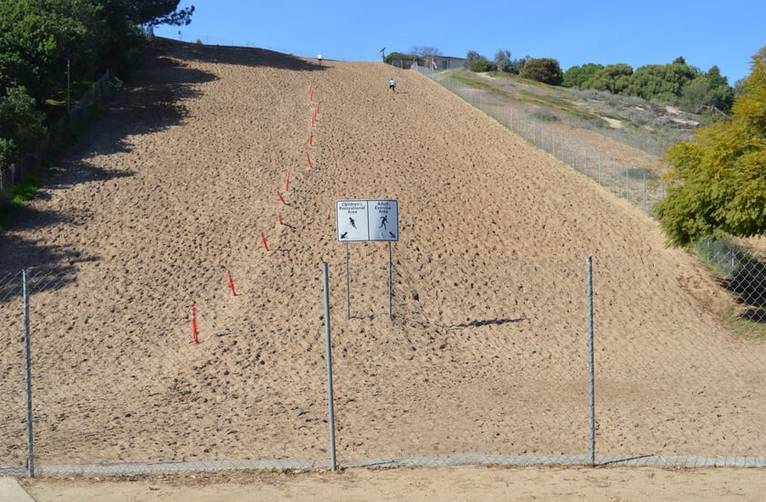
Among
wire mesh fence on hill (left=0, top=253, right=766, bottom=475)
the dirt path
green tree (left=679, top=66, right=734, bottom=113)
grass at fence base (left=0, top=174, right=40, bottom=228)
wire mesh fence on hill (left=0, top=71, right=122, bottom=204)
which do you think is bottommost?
wire mesh fence on hill (left=0, top=253, right=766, bottom=475)

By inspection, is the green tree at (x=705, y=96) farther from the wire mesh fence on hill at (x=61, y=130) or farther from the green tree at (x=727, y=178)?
the green tree at (x=727, y=178)

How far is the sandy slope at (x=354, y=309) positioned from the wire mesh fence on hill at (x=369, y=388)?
7 centimetres

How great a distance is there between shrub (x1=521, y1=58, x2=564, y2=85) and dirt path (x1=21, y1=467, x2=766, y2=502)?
3483 inches

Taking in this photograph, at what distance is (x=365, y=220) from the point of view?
17.7 metres

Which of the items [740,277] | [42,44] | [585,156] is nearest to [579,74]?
[585,156]

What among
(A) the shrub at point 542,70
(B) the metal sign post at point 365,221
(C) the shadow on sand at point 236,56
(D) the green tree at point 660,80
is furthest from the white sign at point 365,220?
(D) the green tree at point 660,80

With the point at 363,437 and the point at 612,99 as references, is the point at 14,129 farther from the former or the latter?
the point at 612,99

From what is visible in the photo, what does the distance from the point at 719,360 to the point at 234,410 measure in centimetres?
1098

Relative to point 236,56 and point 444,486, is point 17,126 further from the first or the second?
point 236,56

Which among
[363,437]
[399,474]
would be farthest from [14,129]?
[399,474]

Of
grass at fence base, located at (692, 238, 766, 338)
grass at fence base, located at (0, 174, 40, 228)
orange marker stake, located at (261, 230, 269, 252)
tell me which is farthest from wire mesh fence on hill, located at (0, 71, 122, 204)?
grass at fence base, located at (692, 238, 766, 338)

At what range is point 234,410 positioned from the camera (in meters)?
12.7

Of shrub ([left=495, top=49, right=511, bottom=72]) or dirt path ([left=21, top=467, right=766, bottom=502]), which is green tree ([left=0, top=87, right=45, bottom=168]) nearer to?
dirt path ([left=21, top=467, right=766, bottom=502])

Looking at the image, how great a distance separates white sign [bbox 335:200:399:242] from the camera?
694 inches
